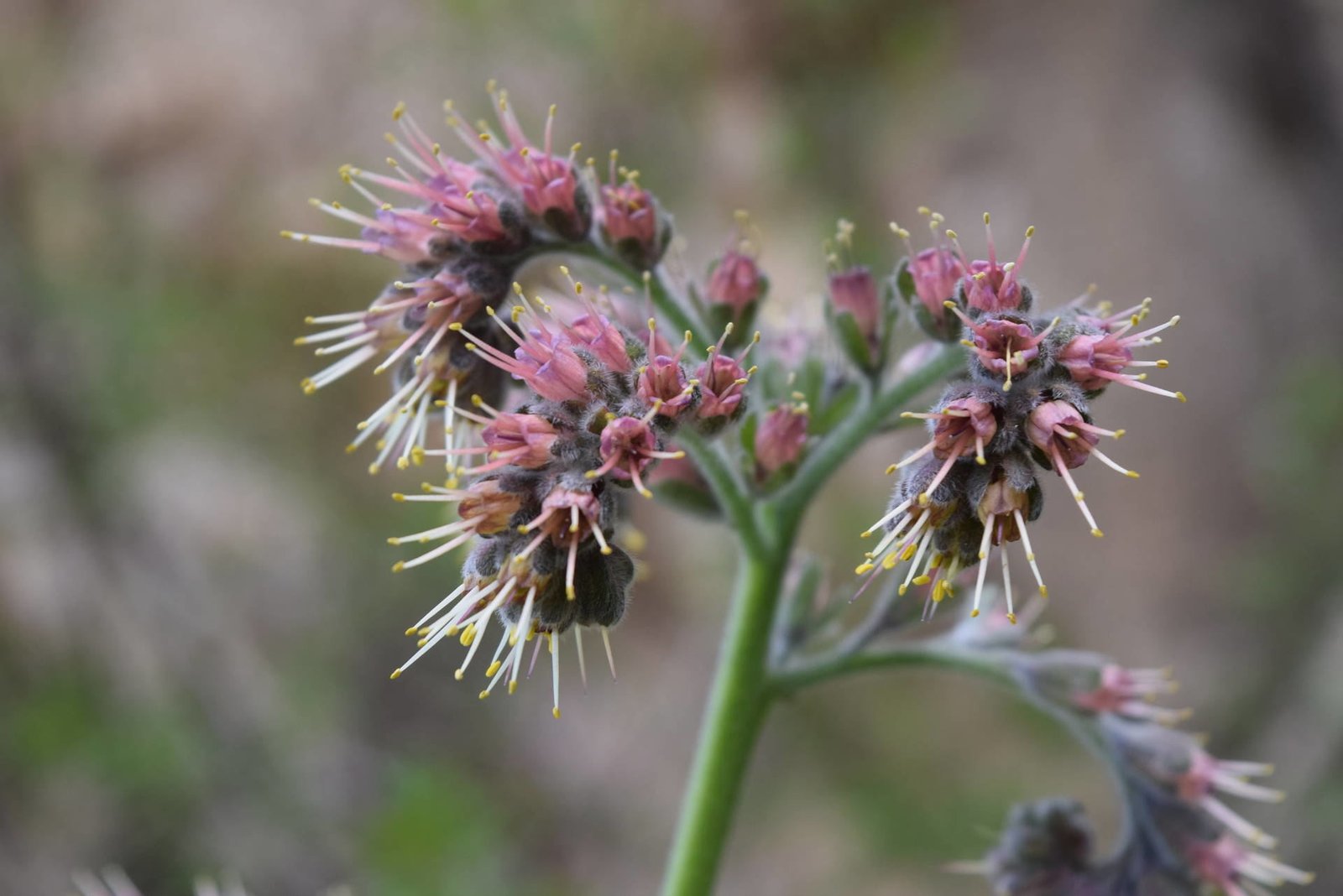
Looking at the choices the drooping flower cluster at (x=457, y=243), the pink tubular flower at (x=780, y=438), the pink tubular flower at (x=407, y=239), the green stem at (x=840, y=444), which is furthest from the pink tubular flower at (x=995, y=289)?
the pink tubular flower at (x=407, y=239)

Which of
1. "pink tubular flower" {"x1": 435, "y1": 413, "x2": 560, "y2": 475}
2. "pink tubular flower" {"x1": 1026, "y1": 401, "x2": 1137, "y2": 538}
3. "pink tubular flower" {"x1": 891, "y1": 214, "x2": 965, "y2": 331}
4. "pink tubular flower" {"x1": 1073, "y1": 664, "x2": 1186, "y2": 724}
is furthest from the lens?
"pink tubular flower" {"x1": 1073, "y1": 664, "x2": 1186, "y2": 724}

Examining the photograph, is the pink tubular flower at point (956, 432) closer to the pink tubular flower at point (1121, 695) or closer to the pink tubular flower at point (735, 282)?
the pink tubular flower at point (735, 282)

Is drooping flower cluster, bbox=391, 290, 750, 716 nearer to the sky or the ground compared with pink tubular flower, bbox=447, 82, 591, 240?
nearer to the ground

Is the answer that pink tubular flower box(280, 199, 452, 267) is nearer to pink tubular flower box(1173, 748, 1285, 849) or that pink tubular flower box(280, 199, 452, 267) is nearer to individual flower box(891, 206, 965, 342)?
individual flower box(891, 206, 965, 342)

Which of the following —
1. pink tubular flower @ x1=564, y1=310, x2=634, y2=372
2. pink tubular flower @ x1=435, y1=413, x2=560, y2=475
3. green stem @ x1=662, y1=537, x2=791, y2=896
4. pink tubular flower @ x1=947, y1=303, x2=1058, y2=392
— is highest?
pink tubular flower @ x1=947, y1=303, x2=1058, y2=392

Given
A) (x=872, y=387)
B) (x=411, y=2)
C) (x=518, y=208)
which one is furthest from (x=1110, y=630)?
(x=411, y=2)

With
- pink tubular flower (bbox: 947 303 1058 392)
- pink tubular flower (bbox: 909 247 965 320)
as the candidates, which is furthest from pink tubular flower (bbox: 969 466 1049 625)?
pink tubular flower (bbox: 909 247 965 320)

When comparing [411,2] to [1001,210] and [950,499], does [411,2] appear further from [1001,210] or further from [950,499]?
[950,499]
